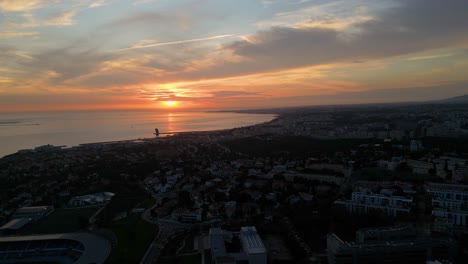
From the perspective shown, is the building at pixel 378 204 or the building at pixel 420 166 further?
the building at pixel 420 166

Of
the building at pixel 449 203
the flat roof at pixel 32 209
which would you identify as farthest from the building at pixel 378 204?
the flat roof at pixel 32 209

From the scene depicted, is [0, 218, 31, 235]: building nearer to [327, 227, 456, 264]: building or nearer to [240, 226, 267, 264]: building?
[240, 226, 267, 264]: building

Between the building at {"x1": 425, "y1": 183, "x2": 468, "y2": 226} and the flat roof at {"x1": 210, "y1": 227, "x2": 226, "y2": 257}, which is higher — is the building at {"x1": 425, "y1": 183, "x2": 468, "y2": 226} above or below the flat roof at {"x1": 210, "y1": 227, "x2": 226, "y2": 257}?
above

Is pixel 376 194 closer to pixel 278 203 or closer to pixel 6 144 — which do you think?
pixel 278 203

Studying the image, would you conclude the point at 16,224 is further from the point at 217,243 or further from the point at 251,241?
the point at 251,241

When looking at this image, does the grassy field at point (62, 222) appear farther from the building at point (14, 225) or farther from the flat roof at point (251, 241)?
the flat roof at point (251, 241)

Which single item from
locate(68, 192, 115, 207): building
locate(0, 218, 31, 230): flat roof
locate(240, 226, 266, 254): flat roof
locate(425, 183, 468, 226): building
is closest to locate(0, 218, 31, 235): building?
locate(0, 218, 31, 230): flat roof


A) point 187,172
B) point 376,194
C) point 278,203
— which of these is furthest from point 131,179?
point 376,194
